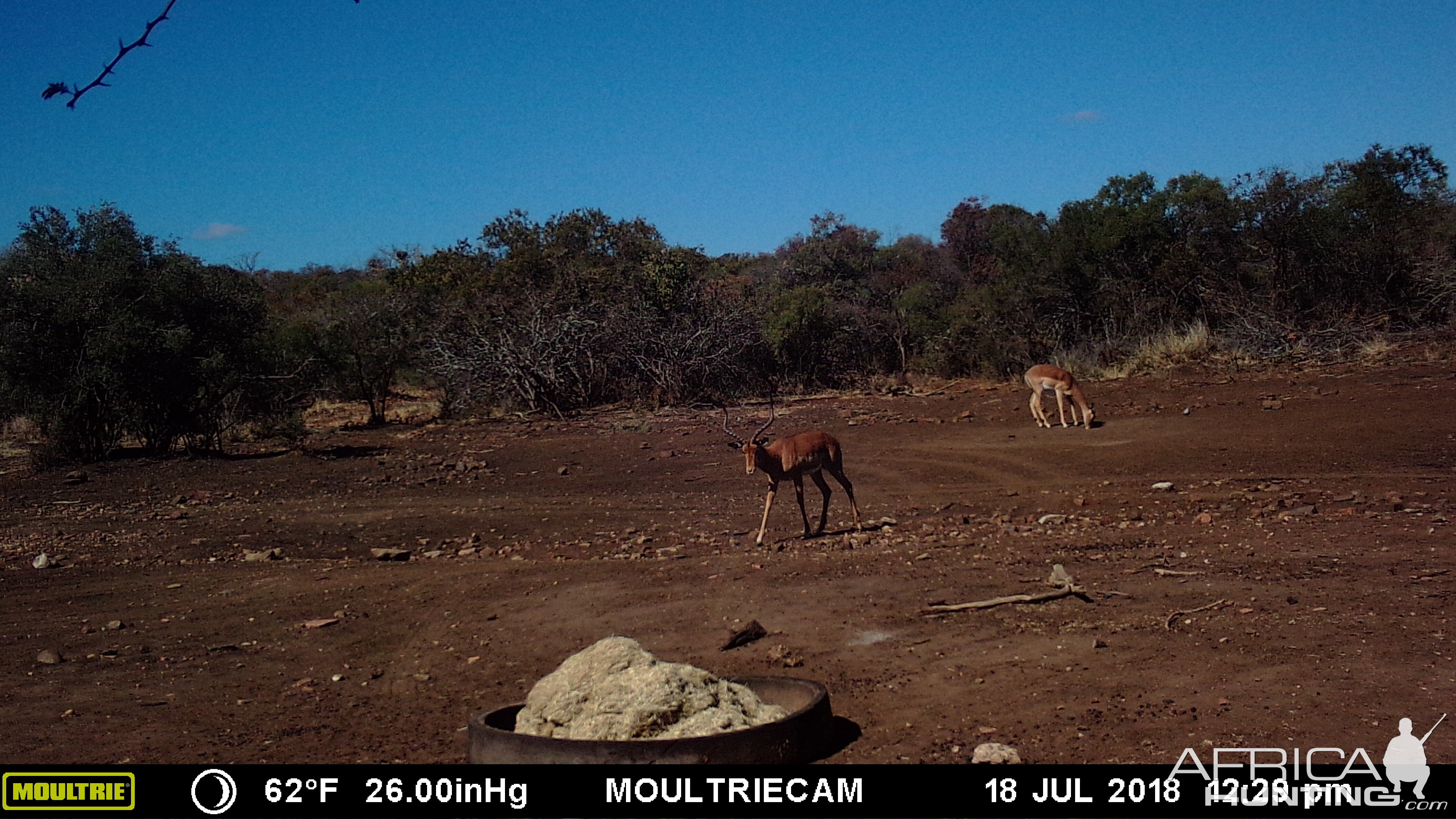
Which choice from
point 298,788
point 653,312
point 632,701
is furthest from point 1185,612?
point 653,312

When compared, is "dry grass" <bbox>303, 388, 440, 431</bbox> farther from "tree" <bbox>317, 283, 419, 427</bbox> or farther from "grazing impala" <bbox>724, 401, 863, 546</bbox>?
"grazing impala" <bbox>724, 401, 863, 546</bbox>

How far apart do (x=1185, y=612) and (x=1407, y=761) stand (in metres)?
2.61

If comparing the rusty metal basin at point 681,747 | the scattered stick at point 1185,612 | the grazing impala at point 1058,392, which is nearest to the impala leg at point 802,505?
the scattered stick at point 1185,612

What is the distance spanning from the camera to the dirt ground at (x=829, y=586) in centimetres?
621

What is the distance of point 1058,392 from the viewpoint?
687 inches

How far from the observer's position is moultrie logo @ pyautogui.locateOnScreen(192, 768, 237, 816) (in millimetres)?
5355

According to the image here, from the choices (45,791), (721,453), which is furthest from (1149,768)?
(721,453)

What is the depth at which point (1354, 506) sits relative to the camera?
10883 mm

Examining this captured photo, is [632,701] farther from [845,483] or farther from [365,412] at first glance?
[365,412]

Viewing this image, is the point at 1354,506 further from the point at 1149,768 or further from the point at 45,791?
the point at 45,791

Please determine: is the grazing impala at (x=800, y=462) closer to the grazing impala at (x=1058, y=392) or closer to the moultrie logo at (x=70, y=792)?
the grazing impala at (x=1058, y=392)

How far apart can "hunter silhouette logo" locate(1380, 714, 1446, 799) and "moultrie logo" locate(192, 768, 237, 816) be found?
17.3 ft

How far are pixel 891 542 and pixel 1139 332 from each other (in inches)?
582
